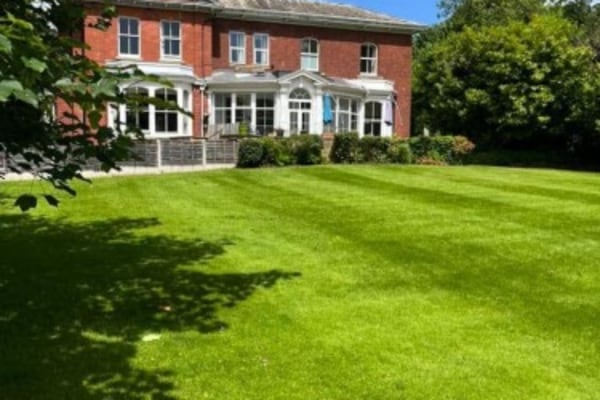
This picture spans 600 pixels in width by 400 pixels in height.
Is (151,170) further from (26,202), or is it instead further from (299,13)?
(26,202)

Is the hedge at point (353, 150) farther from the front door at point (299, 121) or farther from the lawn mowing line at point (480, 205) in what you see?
the front door at point (299, 121)

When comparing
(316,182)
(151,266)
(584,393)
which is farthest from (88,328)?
(316,182)

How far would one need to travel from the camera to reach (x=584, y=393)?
5184mm

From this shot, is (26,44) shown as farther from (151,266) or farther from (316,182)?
(316,182)

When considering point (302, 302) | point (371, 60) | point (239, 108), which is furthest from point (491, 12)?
point (302, 302)

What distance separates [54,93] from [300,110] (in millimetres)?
31455

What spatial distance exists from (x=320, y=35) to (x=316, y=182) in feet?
68.5

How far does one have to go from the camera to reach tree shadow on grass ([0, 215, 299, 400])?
529 centimetres

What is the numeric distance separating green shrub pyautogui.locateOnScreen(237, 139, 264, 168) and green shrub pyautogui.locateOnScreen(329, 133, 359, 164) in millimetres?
3492

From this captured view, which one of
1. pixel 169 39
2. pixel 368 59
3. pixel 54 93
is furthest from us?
pixel 368 59

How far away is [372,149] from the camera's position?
1083 inches

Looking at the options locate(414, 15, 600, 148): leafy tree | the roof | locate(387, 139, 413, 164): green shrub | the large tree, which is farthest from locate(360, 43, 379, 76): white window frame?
locate(387, 139, 413, 164): green shrub

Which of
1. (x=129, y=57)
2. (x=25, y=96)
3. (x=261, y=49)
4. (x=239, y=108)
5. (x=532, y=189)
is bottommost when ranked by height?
(x=532, y=189)

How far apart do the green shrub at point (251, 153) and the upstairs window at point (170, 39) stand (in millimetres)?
11308
